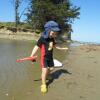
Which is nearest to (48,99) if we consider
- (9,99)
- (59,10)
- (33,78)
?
(9,99)

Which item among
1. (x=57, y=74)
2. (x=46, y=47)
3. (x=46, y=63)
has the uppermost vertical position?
(x=46, y=47)

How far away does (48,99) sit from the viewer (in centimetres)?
618

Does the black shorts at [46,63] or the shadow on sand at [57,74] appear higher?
the black shorts at [46,63]

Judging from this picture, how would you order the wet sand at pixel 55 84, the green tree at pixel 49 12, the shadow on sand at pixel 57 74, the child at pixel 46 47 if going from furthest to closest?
the green tree at pixel 49 12 < the shadow on sand at pixel 57 74 < the child at pixel 46 47 < the wet sand at pixel 55 84

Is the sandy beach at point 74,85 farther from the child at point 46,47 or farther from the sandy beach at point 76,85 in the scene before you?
the child at point 46,47

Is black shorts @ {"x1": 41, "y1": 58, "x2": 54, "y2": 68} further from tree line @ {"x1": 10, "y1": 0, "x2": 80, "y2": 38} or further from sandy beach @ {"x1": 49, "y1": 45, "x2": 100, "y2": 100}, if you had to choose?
tree line @ {"x1": 10, "y1": 0, "x2": 80, "y2": 38}

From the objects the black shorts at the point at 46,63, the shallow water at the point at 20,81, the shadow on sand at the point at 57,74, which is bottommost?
the shadow on sand at the point at 57,74

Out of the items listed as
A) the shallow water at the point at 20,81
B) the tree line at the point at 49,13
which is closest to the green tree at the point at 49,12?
the tree line at the point at 49,13

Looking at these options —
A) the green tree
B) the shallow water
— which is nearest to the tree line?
the green tree

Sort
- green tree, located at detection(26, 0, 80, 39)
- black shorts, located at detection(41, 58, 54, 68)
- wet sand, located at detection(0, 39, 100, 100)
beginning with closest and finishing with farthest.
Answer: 1. wet sand, located at detection(0, 39, 100, 100)
2. black shorts, located at detection(41, 58, 54, 68)
3. green tree, located at detection(26, 0, 80, 39)

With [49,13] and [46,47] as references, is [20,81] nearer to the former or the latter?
[46,47]

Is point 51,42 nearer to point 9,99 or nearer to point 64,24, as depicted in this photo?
point 9,99

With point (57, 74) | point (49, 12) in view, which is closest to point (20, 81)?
point (57, 74)

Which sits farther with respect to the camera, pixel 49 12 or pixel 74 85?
pixel 49 12
